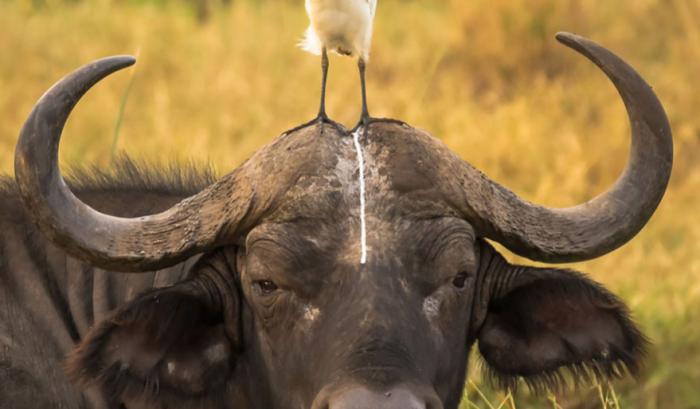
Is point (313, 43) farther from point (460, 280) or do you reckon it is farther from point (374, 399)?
point (374, 399)

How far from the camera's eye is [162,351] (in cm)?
471

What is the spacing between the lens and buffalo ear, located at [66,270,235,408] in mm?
4605

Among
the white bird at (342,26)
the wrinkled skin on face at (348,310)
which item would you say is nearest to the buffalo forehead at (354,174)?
the wrinkled skin on face at (348,310)

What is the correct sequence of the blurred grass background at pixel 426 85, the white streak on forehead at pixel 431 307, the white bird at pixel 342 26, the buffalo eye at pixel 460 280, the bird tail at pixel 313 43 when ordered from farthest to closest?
the blurred grass background at pixel 426 85, the bird tail at pixel 313 43, the white bird at pixel 342 26, the buffalo eye at pixel 460 280, the white streak on forehead at pixel 431 307

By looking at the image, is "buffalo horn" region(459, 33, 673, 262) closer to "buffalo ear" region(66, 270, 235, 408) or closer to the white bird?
"buffalo ear" region(66, 270, 235, 408)

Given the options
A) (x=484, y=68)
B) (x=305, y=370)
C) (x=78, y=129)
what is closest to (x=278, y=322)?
(x=305, y=370)

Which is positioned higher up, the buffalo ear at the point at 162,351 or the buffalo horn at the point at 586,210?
the buffalo horn at the point at 586,210

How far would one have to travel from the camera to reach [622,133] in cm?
1023

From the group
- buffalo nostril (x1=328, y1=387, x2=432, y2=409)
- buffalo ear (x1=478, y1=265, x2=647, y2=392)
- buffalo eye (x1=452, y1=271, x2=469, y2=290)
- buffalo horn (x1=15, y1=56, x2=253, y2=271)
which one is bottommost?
buffalo nostril (x1=328, y1=387, x2=432, y2=409)

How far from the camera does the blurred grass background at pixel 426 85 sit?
32.0 ft

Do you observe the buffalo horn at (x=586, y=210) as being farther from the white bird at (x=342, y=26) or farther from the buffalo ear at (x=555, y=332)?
the white bird at (x=342, y=26)

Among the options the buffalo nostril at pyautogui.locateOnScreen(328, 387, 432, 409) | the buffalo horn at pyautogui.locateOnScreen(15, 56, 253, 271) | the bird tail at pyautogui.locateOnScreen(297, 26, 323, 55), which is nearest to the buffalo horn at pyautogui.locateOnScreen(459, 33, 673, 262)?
the buffalo horn at pyautogui.locateOnScreen(15, 56, 253, 271)

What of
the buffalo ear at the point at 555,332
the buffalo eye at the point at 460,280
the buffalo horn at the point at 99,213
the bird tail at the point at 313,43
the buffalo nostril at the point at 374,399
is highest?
the bird tail at the point at 313,43

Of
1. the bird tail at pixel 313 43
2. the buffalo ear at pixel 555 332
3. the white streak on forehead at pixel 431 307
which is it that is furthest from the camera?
the bird tail at pixel 313 43
